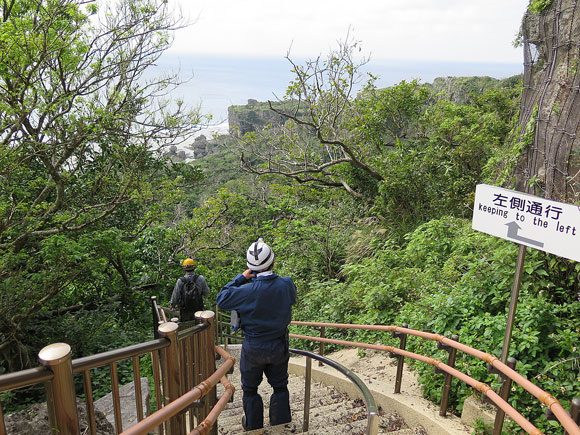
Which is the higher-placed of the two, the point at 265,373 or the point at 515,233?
the point at 515,233

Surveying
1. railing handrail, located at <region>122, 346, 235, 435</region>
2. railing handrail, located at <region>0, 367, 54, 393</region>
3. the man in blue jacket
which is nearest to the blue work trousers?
the man in blue jacket

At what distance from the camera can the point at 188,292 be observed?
6.28 meters

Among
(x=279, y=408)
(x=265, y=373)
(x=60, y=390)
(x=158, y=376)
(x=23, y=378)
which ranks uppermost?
(x=23, y=378)

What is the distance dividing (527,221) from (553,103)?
3598 mm

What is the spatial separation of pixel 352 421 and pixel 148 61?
862 cm

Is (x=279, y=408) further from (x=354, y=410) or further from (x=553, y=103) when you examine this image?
(x=553, y=103)

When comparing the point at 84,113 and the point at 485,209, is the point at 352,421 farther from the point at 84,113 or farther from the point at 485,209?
the point at 84,113

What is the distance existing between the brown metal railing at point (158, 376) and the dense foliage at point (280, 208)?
7.83ft

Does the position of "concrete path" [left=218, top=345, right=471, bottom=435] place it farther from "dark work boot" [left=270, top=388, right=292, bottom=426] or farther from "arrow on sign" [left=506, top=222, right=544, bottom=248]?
"arrow on sign" [left=506, top=222, right=544, bottom=248]

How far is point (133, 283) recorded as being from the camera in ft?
35.6

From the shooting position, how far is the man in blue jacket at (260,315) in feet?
11.0

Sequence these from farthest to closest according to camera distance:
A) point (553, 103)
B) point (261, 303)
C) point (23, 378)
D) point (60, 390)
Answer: point (553, 103) → point (261, 303) → point (60, 390) → point (23, 378)

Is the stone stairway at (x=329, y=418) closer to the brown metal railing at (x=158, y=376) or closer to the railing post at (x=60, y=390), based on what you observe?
the brown metal railing at (x=158, y=376)

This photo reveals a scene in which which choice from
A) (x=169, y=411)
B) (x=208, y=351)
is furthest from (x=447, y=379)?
(x=169, y=411)
